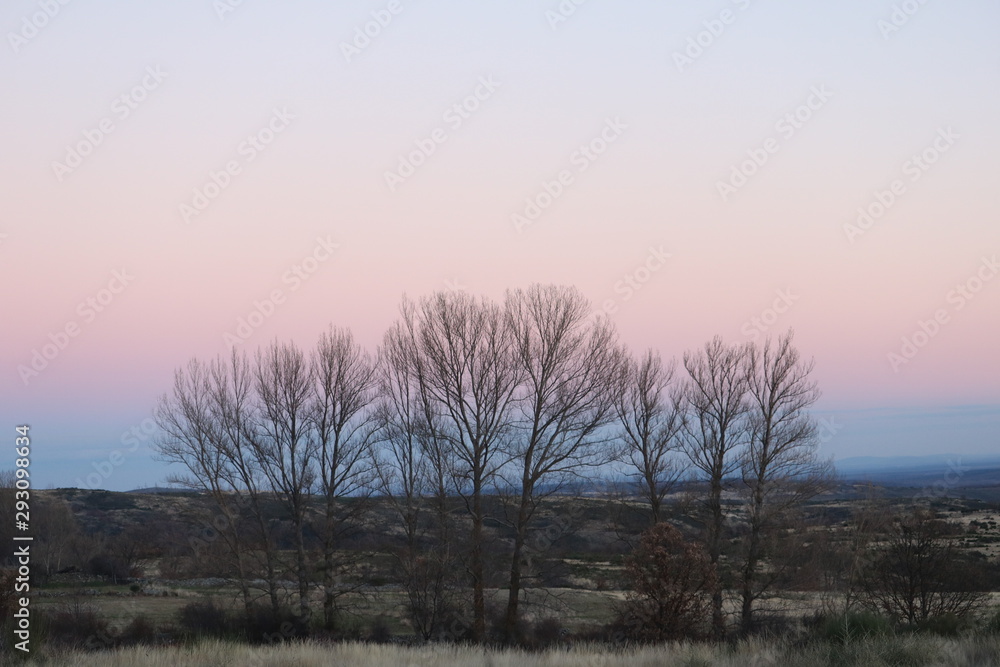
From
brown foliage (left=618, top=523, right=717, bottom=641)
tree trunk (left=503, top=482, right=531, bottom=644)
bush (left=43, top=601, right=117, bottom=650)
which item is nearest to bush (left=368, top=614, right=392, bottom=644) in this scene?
tree trunk (left=503, top=482, right=531, bottom=644)

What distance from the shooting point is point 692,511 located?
32938mm

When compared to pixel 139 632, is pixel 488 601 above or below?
below

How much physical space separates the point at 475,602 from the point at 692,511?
1053 centimetres

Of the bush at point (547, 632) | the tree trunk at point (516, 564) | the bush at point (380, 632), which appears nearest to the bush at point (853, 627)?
the bush at point (547, 632)

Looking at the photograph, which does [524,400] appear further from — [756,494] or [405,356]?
[756,494]

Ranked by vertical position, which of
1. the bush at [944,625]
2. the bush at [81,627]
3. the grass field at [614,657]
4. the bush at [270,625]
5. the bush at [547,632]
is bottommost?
the bush at [547,632]

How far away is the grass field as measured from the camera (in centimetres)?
1069

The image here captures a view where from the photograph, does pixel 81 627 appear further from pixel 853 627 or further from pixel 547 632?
pixel 853 627

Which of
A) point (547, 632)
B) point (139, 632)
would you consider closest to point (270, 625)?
point (139, 632)

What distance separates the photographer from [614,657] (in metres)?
13.0

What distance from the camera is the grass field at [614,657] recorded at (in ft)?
35.1

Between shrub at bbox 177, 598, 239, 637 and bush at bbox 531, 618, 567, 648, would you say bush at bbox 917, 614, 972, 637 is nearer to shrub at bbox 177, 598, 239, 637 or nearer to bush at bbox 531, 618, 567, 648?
bush at bbox 531, 618, 567, 648

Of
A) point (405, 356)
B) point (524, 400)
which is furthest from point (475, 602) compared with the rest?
point (405, 356)

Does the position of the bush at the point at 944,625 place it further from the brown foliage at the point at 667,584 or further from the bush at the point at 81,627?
the bush at the point at 81,627
